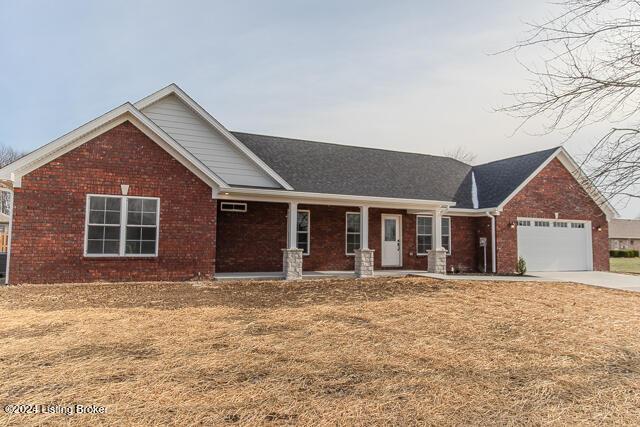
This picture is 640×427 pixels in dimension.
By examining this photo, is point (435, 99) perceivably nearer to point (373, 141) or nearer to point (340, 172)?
point (340, 172)

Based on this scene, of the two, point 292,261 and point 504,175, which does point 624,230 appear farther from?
point 292,261

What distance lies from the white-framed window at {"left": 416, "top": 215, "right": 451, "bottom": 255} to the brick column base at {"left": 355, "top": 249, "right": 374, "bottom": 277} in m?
3.82

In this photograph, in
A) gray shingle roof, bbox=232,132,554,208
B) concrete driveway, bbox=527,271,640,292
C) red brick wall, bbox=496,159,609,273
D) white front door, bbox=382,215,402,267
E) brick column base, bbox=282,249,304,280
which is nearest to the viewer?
brick column base, bbox=282,249,304,280

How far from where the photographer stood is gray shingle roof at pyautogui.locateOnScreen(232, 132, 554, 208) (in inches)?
609

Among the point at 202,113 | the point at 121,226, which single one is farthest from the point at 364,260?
the point at 121,226

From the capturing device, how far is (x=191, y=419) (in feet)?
11.1

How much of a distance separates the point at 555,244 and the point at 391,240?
7.59 metres

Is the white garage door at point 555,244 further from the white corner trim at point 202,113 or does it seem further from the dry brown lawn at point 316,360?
the white corner trim at point 202,113

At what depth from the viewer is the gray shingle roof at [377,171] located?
15469 mm

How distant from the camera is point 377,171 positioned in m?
17.7

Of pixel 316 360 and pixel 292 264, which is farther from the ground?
pixel 292 264

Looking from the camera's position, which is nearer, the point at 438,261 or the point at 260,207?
the point at 260,207

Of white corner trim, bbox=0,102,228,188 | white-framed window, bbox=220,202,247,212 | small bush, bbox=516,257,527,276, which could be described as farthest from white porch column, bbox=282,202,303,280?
small bush, bbox=516,257,527,276

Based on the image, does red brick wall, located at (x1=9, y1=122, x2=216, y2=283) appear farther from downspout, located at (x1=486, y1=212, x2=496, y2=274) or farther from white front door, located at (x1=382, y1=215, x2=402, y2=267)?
downspout, located at (x1=486, y1=212, x2=496, y2=274)
